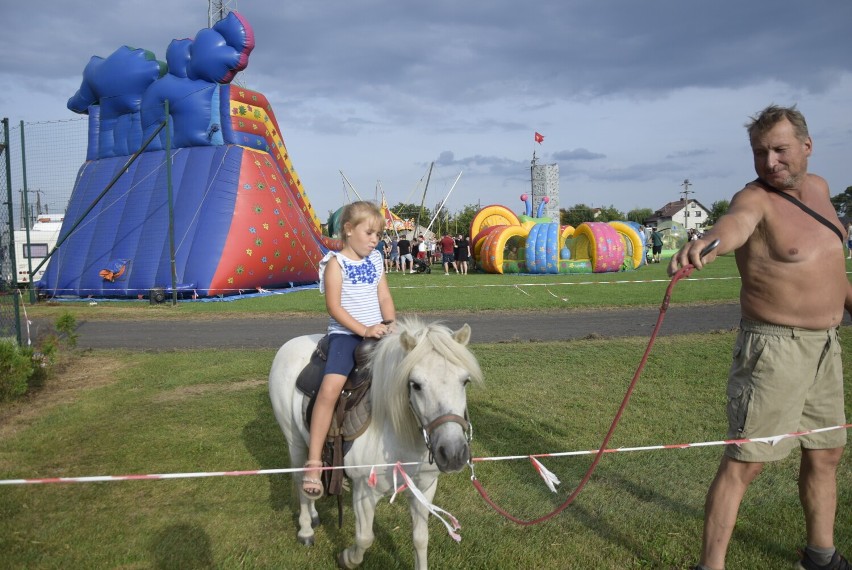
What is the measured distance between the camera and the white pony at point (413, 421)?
262cm

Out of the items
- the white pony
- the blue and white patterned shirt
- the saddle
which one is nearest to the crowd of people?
the blue and white patterned shirt

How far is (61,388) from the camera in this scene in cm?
746

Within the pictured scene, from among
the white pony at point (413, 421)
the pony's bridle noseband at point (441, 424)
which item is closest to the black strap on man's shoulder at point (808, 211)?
the white pony at point (413, 421)

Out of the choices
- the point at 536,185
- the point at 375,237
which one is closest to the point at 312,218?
the point at 375,237

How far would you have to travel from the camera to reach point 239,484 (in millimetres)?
4496

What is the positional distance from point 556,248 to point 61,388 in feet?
64.3

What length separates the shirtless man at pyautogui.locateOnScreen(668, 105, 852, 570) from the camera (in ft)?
9.23

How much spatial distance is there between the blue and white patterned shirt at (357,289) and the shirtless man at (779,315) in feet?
6.37

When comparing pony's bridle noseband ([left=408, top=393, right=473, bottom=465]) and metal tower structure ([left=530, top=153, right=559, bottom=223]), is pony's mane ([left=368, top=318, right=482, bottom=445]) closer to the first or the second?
pony's bridle noseband ([left=408, top=393, right=473, bottom=465])

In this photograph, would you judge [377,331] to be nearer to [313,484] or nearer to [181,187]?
[313,484]

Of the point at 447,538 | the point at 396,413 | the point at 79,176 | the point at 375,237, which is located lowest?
the point at 447,538

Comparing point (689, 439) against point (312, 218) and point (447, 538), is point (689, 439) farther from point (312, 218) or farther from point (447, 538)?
point (312, 218)

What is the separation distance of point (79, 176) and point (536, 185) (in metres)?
37.0

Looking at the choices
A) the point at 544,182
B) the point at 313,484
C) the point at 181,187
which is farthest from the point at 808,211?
the point at 544,182
